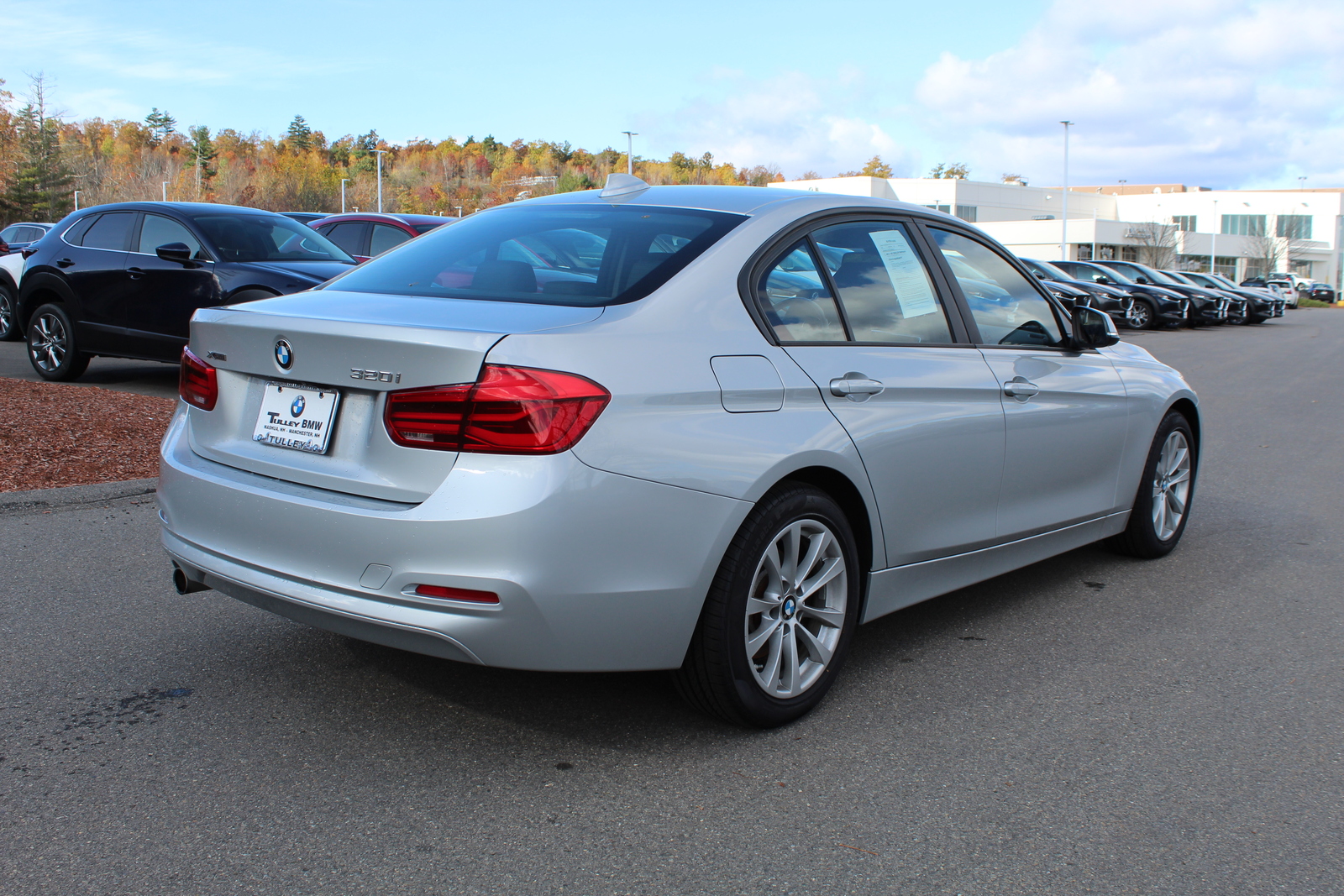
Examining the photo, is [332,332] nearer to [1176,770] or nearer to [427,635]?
[427,635]

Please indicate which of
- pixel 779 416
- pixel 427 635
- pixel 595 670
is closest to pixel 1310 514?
pixel 779 416

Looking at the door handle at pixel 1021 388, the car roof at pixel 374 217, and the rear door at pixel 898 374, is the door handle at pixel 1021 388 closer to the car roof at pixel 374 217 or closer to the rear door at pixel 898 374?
the rear door at pixel 898 374

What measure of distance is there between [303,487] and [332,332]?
42cm

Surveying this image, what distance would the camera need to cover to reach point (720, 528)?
118 inches

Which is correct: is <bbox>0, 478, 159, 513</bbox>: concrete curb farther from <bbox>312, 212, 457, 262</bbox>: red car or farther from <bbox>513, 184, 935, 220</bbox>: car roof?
<bbox>312, 212, 457, 262</bbox>: red car

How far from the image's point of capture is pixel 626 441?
281 cm

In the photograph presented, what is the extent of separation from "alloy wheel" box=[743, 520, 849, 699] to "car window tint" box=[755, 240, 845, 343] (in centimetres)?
59

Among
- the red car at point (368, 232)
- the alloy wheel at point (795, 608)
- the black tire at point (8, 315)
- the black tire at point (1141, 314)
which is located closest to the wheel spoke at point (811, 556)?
the alloy wheel at point (795, 608)

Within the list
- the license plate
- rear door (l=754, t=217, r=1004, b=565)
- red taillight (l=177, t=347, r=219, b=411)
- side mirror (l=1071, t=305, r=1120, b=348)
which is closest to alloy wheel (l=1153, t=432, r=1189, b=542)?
side mirror (l=1071, t=305, r=1120, b=348)

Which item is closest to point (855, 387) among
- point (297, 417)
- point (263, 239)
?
point (297, 417)

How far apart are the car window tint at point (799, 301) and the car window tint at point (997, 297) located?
0.84 meters

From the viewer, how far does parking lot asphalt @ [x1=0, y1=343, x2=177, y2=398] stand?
1066 cm

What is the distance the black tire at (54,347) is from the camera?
34.6 feet

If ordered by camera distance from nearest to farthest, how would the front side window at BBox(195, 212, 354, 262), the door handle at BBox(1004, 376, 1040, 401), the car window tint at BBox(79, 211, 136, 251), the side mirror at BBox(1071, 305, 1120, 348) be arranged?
the door handle at BBox(1004, 376, 1040, 401) < the side mirror at BBox(1071, 305, 1120, 348) < the front side window at BBox(195, 212, 354, 262) < the car window tint at BBox(79, 211, 136, 251)
